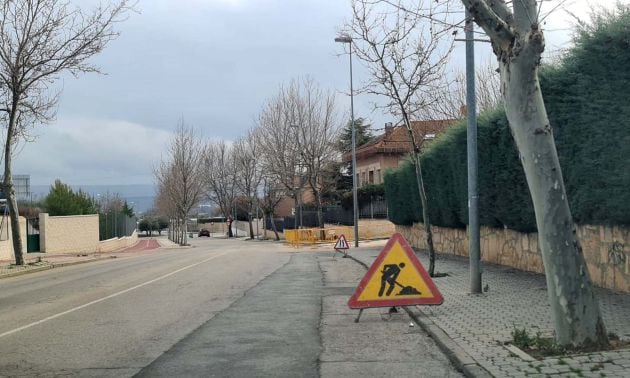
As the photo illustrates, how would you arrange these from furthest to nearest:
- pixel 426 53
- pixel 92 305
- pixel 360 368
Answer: pixel 426 53 < pixel 92 305 < pixel 360 368

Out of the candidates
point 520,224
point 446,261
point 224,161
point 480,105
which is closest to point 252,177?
point 224,161

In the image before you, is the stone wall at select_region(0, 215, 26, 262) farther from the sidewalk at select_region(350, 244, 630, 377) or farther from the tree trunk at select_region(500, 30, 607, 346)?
the tree trunk at select_region(500, 30, 607, 346)

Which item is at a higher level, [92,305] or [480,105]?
Answer: [480,105]

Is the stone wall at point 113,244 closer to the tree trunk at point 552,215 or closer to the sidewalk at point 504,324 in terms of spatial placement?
the sidewalk at point 504,324

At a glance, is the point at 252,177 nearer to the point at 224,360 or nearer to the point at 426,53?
the point at 426,53

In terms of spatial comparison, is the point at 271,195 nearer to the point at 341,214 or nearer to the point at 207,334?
the point at 341,214

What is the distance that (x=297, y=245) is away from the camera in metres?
41.0

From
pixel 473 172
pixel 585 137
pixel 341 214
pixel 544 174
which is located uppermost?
pixel 585 137

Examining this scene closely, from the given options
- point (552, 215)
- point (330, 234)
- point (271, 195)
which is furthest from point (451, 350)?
point (271, 195)

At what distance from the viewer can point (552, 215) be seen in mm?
6258

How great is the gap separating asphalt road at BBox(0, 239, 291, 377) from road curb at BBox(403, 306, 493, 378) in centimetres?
335

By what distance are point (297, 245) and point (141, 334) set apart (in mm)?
32581

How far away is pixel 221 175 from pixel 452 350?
215ft

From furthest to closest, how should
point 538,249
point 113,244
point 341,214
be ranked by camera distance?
1. point 341,214
2. point 113,244
3. point 538,249
